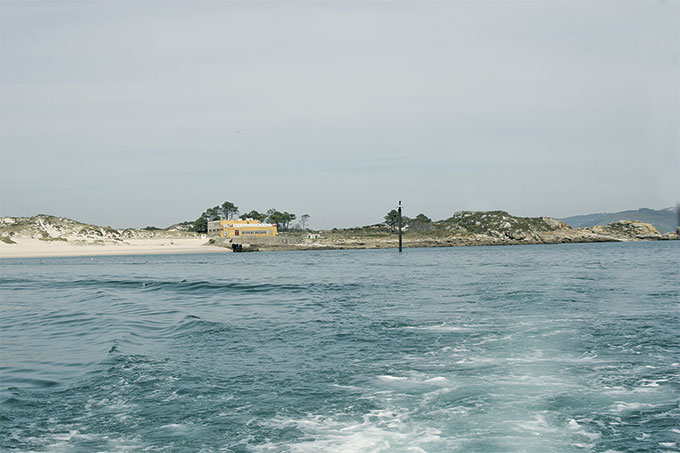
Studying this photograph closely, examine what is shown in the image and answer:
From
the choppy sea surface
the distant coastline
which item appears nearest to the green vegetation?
the distant coastline

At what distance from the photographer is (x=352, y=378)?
28.6 feet

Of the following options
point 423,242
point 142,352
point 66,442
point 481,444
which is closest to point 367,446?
point 481,444

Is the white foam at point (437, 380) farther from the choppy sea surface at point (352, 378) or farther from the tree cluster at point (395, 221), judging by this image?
the tree cluster at point (395, 221)

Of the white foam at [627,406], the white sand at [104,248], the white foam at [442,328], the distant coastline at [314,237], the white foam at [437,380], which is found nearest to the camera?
the white foam at [627,406]

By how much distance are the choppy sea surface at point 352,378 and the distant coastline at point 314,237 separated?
85.0m

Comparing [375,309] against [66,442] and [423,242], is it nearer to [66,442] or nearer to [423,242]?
[66,442]

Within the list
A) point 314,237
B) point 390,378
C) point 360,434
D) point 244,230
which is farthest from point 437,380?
point 314,237

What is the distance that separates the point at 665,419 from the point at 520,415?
169 centimetres

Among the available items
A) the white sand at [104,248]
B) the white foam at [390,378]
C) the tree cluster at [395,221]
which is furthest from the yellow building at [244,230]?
the white foam at [390,378]

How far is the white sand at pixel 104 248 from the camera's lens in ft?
292

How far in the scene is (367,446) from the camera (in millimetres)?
5957

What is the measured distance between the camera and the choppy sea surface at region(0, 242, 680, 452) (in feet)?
20.3

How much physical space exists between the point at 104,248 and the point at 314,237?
43.1 m

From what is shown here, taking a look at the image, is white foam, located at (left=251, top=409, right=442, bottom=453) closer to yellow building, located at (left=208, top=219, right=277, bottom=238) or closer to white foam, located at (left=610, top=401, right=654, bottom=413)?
white foam, located at (left=610, top=401, right=654, bottom=413)
